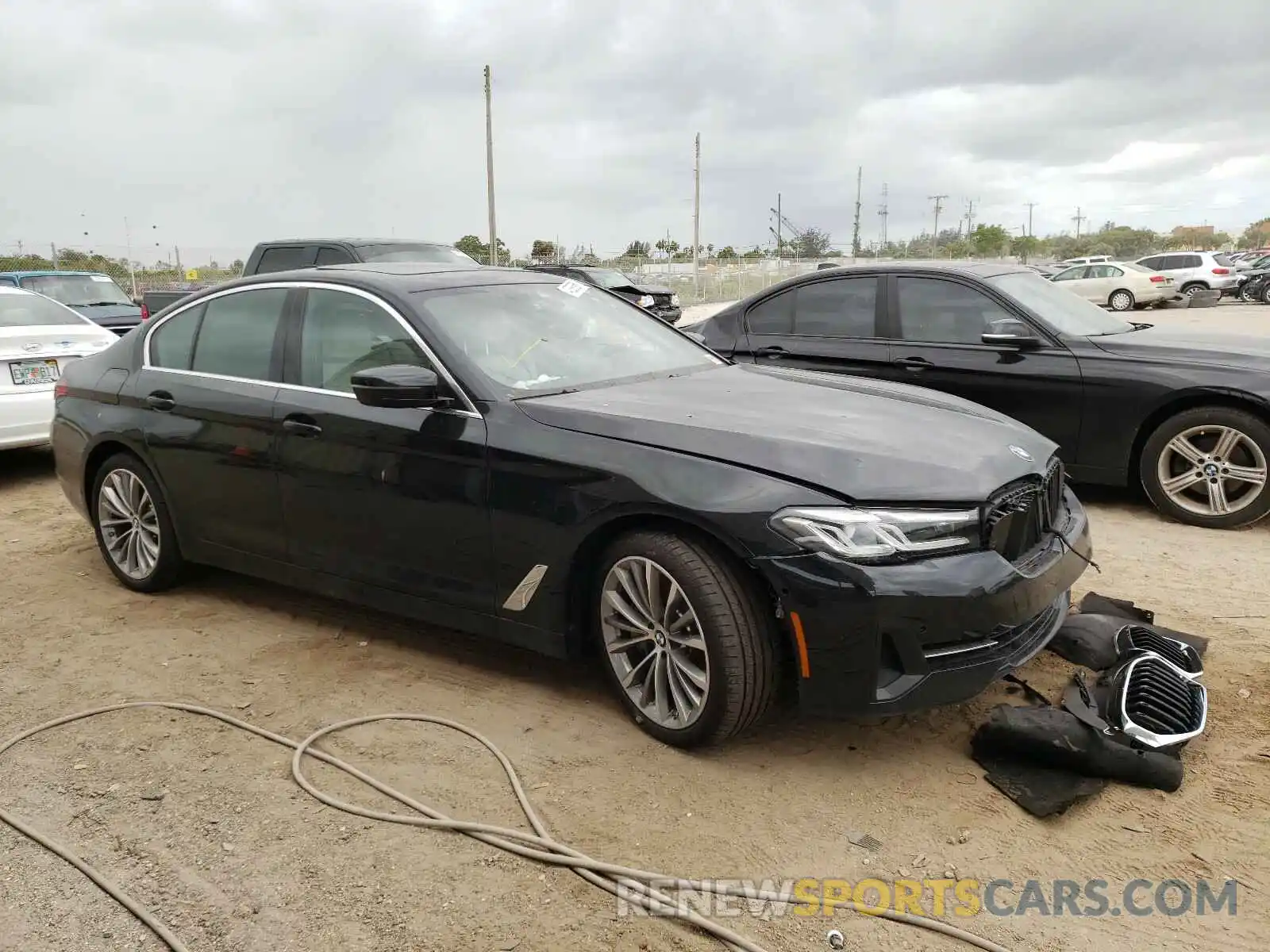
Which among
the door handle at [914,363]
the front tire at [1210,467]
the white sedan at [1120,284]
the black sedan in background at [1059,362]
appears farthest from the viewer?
the white sedan at [1120,284]

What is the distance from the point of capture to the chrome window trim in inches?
145

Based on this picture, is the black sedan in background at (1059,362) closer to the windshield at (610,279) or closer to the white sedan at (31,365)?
the white sedan at (31,365)

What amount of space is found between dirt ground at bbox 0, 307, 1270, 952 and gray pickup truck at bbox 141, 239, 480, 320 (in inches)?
279

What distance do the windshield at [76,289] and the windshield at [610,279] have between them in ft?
27.2

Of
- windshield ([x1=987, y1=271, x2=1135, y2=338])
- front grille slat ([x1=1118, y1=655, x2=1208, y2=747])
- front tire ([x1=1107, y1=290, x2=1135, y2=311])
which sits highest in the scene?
front tire ([x1=1107, y1=290, x2=1135, y2=311])

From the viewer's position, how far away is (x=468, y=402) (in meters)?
3.66

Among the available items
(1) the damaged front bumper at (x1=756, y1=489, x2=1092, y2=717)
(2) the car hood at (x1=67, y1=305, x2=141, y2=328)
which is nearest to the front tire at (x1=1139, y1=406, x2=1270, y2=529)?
(1) the damaged front bumper at (x1=756, y1=489, x2=1092, y2=717)

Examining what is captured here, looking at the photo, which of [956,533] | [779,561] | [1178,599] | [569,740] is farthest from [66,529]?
[1178,599]

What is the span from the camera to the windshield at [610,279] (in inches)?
757

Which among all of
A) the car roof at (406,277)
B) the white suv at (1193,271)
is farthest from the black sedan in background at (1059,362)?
the white suv at (1193,271)

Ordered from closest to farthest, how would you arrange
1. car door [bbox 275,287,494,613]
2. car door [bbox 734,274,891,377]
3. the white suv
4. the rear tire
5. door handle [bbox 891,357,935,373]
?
1. car door [bbox 275,287,494,613]
2. door handle [bbox 891,357,935,373]
3. car door [bbox 734,274,891,377]
4. the rear tire
5. the white suv

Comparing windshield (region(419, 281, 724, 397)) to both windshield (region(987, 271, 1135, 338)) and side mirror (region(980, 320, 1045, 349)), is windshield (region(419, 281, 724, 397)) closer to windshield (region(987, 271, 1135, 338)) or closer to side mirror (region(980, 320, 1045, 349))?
side mirror (region(980, 320, 1045, 349))

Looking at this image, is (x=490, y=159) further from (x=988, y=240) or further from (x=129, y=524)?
(x=988, y=240)

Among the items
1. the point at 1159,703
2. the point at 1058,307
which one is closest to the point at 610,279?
the point at 1058,307
